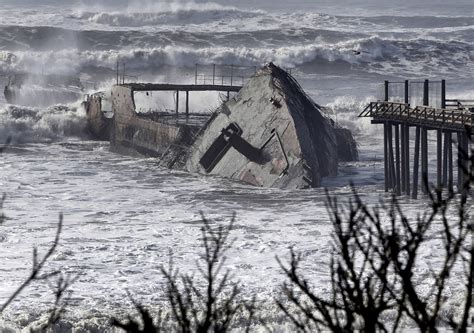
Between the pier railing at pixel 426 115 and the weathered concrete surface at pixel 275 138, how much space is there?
9.69 ft

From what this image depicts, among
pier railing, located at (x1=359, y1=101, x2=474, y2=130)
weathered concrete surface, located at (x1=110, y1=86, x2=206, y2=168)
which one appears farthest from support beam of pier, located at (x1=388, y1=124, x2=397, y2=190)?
weathered concrete surface, located at (x1=110, y1=86, x2=206, y2=168)

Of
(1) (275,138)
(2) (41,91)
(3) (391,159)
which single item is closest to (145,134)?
(1) (275,138)

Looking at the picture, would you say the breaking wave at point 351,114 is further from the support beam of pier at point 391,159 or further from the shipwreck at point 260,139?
the support beam of pier at point 391,159

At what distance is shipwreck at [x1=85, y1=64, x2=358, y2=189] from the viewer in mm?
35500

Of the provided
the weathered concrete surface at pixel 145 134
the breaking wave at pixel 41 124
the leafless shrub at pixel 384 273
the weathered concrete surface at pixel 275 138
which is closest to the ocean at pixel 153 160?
the breaking wave at pixel 41 124

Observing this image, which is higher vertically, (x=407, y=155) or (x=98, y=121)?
(x=407, y=155)

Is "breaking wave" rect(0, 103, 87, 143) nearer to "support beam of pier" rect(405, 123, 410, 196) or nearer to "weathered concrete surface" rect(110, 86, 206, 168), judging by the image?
"weathered concrete surface" rect(110, 86, 206, 168)

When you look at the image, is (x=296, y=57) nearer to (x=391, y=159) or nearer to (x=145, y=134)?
(x=145, y=134)

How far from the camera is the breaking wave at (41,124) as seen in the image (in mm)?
53219

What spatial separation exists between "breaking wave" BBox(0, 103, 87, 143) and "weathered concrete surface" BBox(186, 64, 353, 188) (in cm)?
1523

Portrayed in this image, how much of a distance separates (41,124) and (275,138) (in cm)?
2084

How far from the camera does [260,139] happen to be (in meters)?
36.6

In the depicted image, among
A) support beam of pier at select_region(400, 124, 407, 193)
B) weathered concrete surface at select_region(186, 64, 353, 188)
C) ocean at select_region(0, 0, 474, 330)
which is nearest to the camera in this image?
ocean at select_region(0, 0, 474, 330)

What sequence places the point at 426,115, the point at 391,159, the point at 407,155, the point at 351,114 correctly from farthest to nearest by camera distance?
the point at 351,114, the point at 391,159, the point at 407,155, the point at 426,115
